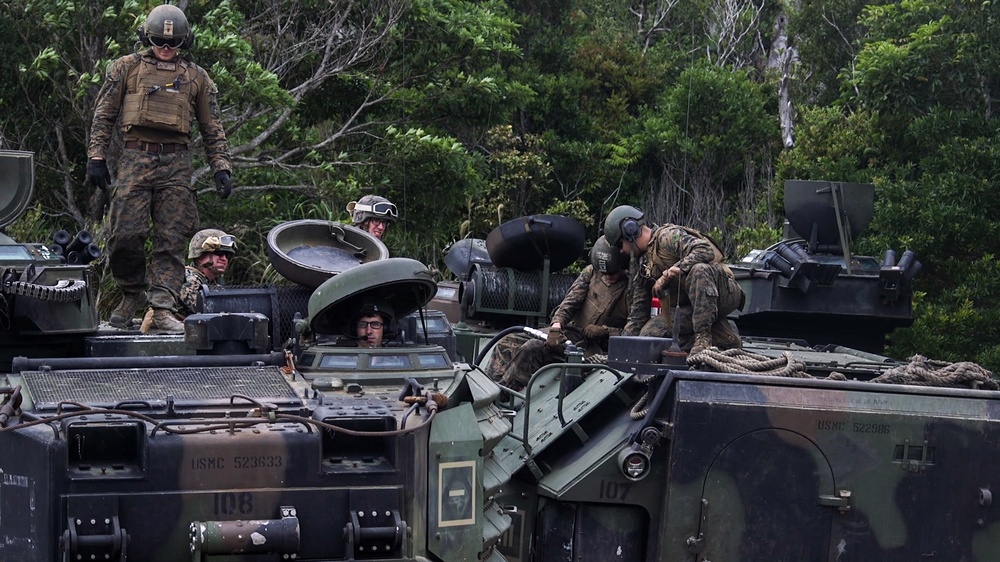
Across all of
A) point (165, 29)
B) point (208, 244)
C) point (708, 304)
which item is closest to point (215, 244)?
point (208, 244)

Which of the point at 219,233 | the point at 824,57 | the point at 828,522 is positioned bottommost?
the point at 828,522

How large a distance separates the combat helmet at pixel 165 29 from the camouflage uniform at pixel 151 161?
13 centimetres

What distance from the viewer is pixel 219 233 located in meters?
11.2

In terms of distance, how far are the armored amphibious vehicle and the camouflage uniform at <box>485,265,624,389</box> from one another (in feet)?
3.93

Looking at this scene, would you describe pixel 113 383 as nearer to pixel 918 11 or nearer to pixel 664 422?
pixel 664 422

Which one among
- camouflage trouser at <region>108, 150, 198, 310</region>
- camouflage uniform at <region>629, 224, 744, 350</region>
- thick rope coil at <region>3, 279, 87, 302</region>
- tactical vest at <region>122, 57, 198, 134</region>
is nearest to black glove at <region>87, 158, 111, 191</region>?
camouflage trouser at <region>108, 150, 198, 310</region>

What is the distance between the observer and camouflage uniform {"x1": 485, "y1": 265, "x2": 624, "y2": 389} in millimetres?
11336

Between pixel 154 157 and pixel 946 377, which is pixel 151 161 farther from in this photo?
pixel 946 377

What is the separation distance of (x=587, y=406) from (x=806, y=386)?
1.33 metres

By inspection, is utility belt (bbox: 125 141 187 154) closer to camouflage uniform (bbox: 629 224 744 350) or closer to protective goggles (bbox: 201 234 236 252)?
protective goggles (bbox: 201 234 236 252)

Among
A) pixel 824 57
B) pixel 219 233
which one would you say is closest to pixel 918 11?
pixel 824 57

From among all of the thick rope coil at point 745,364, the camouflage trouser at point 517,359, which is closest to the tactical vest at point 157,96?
the camouflage trouser at point 517,359

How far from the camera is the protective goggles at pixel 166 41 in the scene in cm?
980

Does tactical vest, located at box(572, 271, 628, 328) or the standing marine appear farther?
tactical vest, located at box(572, 271, 628, 328)
